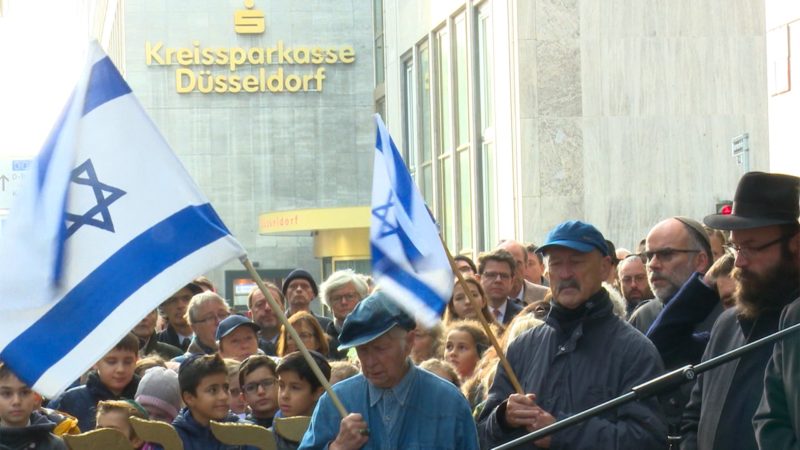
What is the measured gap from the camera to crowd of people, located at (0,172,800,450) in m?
5.58

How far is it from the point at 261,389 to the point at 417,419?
3158mm

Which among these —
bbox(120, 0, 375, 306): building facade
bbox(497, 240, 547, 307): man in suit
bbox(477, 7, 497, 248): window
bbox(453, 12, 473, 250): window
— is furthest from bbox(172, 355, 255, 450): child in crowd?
bbox(120, 0, 375, 306): building facade

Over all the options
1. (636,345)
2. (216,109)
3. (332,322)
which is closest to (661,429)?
(636,345)

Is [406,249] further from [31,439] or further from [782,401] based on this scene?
[31,439]

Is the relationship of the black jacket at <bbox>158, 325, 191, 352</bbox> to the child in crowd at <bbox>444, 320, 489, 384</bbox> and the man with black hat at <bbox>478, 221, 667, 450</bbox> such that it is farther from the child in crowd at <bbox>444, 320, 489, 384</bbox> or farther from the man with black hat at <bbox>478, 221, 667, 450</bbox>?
the man with black hat at <bbox>478, 221, 667, 450</bbox>

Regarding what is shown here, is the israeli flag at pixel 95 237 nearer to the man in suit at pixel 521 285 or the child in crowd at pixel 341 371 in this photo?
the child in crowd at pixel 341 371

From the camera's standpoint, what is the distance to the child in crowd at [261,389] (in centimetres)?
862

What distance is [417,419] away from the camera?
5578 millimetres

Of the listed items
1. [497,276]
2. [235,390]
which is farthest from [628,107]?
[235,390]

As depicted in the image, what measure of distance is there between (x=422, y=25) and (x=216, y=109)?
63.7 ft

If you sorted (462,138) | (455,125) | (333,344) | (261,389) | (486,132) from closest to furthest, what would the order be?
(261,389) → (333,344) → (486,132) → (462,138) → (455,125)

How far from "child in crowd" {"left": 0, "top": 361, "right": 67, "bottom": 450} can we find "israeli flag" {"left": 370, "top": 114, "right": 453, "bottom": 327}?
258 centimetres

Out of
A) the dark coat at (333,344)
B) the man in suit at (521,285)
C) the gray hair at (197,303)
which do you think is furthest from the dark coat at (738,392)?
the gray hair at (197,303)

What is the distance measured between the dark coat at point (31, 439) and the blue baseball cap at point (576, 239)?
10.1 ft
